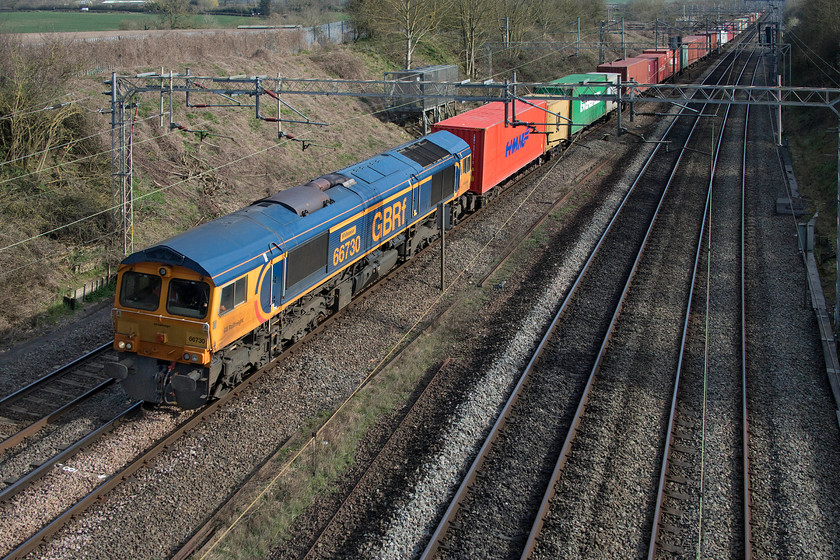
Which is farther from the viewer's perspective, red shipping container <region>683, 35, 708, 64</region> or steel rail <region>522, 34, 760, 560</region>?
red shipping container <region>683, 35, 708, 64</region>

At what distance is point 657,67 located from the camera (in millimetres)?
51469

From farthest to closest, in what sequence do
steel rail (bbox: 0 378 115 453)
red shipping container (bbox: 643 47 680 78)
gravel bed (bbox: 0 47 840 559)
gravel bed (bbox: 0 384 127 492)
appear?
red shipping container (bbox: 643 47 680 78) < steel rail (bbox: 0 378 115 453) < gravel bed (bbox: 0 384 127 492) < gravel bed (bbox: 0 47 840 559)

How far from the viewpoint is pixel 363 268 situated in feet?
58.5

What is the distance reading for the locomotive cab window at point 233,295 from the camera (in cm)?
1221

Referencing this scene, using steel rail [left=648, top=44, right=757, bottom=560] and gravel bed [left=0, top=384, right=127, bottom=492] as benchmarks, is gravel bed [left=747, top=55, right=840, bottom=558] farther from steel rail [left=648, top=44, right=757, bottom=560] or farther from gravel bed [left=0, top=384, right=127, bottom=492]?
gravel bed [left=0, top=384, right=127, bottom=492]

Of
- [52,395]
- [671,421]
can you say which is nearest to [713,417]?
[671,421]

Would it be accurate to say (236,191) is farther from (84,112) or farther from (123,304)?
(123,304)

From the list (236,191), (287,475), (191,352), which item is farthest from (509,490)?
(236,191)

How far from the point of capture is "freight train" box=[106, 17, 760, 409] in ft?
39.9

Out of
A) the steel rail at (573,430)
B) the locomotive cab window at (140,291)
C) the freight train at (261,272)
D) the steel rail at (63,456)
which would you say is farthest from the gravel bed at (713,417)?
the steel rail at (63,456)

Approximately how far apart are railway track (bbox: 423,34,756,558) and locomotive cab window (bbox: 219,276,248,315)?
16.7 feet

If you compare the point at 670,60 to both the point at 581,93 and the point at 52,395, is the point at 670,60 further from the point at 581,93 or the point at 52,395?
the point at 52,395

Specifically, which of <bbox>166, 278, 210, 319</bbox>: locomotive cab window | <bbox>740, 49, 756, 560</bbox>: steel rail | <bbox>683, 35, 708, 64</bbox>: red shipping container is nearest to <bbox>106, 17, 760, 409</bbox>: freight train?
<bbox>166, 278, 210, 319</bbox>: locomotive cab window

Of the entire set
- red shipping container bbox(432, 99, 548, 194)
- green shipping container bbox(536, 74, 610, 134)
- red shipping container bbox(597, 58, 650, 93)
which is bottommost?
red shipping container bbox(432, 99, 548, 194)
